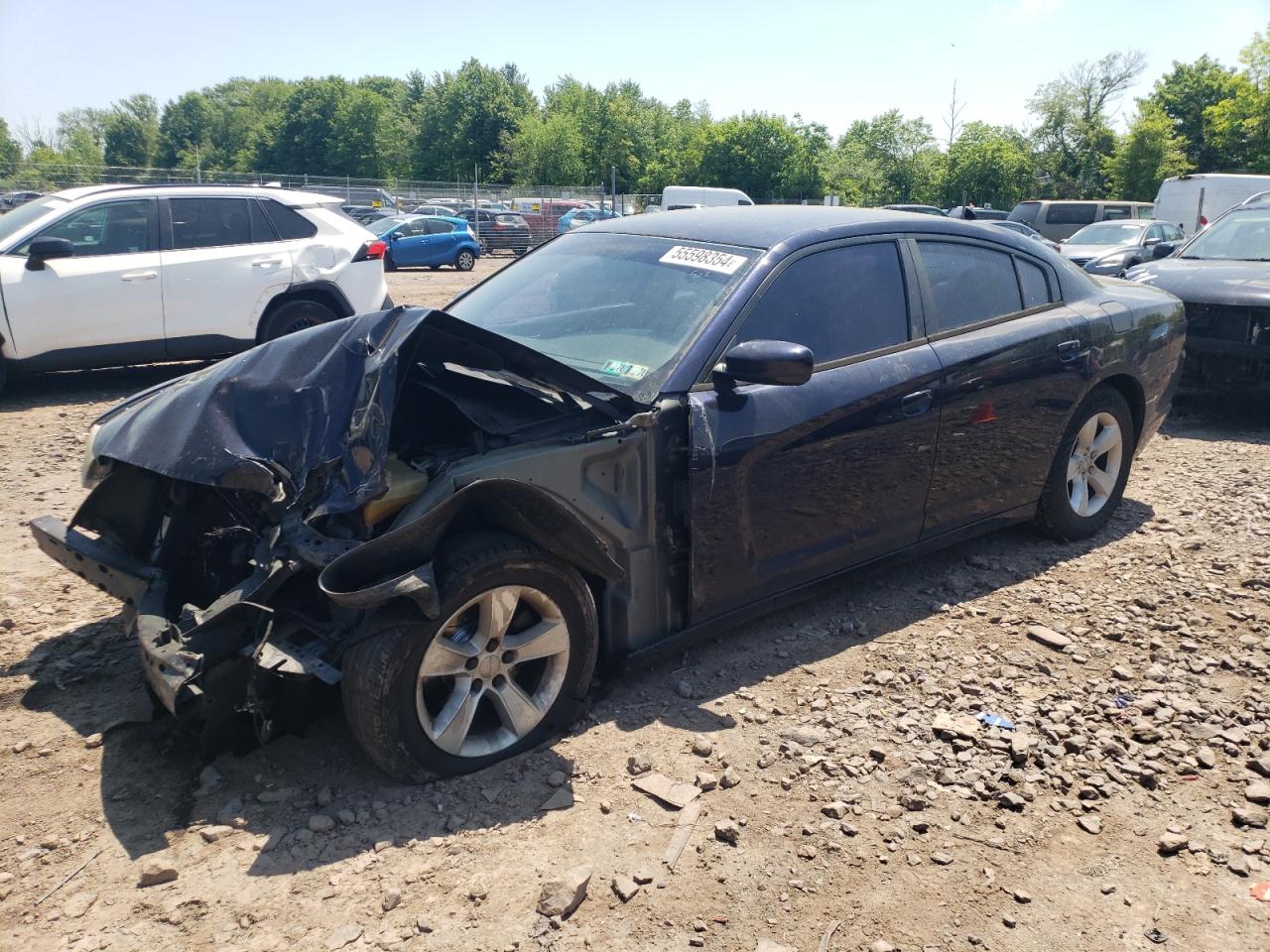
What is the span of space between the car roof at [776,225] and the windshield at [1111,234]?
54.3 feet

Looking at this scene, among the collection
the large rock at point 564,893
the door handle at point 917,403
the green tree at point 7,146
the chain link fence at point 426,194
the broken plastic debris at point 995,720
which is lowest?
the large rock at point 564,893

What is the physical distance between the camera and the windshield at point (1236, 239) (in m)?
8.69

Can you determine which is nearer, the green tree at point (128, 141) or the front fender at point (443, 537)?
the front fender at point (443, 537)

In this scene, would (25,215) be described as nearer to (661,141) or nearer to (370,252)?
(370,252)

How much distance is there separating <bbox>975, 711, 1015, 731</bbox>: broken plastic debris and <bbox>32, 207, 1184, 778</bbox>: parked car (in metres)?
0.80

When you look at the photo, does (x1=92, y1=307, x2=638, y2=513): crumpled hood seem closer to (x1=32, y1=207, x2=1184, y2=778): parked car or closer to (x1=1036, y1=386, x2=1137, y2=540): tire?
(x1=32, y1=207, x2=1184, y2=778): parked car

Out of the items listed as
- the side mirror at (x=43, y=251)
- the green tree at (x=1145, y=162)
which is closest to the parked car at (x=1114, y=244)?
the side mirror at (x=43, y=251)

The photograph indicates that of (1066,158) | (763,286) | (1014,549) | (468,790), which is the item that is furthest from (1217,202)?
(1066,158)

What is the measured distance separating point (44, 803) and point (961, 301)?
3956mm

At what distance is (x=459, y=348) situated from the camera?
3.21 metres

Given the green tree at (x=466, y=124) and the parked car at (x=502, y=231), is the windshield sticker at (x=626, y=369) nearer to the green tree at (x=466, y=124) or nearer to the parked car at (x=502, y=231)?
the parked car at (x=502, y=231)

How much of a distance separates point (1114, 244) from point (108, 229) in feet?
57.3

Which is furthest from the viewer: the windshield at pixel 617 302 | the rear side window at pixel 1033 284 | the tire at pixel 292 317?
the tire at pixel 292 317

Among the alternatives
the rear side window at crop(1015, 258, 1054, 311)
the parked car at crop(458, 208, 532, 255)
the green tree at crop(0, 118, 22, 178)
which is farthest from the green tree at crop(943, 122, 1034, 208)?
the green tree at crop(0, 118, 22, 178)
